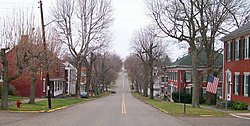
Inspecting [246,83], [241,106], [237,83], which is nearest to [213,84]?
[241,106]

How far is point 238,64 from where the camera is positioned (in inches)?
1457

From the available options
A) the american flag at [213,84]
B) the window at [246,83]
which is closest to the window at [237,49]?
the window at [246,83]

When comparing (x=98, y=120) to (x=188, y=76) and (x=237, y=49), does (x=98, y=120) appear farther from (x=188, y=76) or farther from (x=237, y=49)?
(x=188, y=76)

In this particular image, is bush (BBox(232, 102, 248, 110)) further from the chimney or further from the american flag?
the chimney

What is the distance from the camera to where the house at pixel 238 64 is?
34656 mm

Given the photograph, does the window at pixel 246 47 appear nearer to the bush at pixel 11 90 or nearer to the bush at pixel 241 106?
the bush at pixel 241 106

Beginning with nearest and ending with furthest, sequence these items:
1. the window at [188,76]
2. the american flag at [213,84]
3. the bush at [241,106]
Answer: the american flag at [213,84]
the bush at [241,106]
the window at [188,76]

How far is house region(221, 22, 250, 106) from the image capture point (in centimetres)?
3466

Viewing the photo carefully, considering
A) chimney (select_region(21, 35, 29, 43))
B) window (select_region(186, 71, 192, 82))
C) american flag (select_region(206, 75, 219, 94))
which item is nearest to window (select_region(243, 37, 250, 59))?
american flag (select_region(206, 75, 219, 94))

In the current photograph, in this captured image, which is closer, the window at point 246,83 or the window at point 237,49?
the window at point 246,83

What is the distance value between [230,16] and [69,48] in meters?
22.6

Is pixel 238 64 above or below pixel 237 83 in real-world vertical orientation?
above

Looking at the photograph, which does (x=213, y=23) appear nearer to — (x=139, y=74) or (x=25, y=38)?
(x=25, y=38)

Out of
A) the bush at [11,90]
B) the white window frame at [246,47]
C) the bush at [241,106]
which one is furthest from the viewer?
the bush at [11,90]
